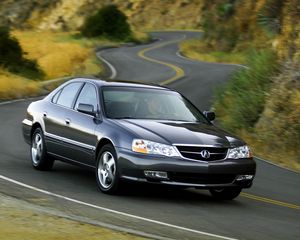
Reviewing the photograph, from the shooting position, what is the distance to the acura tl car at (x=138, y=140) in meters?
A: 10.0

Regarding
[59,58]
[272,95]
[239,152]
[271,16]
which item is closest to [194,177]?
[239,152]

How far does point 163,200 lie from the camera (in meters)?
10.5

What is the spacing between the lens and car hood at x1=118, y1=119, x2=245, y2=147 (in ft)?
33.2

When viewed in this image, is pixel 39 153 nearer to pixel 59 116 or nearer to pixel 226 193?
pixel 59 116

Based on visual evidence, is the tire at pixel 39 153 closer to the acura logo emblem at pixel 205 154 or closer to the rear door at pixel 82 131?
the rear door at pixel 82 131

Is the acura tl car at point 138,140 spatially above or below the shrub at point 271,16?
below

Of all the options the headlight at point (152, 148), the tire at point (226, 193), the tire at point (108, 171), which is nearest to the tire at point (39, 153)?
the tire at point (108, 171)

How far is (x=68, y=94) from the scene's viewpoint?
488 inches

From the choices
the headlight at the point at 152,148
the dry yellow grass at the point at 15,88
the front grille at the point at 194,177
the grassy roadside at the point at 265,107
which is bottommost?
the dry yellow grass at the point at 15,88

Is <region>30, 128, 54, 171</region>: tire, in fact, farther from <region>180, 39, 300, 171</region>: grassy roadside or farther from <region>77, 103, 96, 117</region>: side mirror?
<region>180, 39, 300, 171</region>: grassy roadside

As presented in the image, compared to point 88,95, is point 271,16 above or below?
above

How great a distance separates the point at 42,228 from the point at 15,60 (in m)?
29.2

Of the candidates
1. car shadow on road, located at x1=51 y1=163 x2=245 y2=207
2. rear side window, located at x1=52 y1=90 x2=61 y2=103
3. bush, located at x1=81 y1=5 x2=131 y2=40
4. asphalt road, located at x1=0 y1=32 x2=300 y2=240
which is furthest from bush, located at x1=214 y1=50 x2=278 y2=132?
bush, located at x1=81 y1=5 x2=131 y2=40

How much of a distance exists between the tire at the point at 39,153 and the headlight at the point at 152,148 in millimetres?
2736
